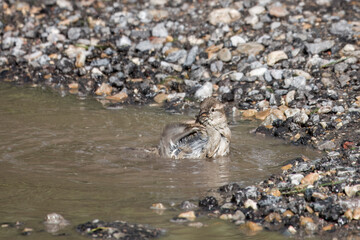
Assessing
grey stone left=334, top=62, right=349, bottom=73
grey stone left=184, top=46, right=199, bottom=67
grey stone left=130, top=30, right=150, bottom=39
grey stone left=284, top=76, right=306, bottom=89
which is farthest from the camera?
grey stone left=130, top=30, right=150, bottom=39

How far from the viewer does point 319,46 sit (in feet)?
39.4

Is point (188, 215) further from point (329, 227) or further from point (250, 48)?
point (250, 48)

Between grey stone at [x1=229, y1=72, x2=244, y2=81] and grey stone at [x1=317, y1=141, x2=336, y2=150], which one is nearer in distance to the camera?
grey stone at [x1=317, y1=141, x2=336, y2=150]

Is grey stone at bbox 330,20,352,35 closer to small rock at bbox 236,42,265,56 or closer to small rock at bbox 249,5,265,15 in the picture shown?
small rock at bbox 236,42,265,56

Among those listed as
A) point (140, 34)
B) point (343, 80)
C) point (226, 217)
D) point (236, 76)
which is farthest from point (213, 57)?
point (226, 217)

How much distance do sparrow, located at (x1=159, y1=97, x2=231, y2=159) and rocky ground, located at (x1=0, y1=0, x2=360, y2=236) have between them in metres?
1.16

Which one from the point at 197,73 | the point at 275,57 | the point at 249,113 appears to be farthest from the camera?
the point at 197,73

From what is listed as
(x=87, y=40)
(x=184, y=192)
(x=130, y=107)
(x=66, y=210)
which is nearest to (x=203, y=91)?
(x=130, y=107)

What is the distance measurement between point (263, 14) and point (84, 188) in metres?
7.36

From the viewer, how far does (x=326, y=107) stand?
402 inches

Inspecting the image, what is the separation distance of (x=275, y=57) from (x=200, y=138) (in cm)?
363

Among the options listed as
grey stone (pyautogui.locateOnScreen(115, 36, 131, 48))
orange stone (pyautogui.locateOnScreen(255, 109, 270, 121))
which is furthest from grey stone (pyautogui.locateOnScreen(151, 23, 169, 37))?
orange stone (pyautogui.locateOnScreen(255, 109, 270, 121))

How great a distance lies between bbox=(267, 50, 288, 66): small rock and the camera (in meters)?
12.0

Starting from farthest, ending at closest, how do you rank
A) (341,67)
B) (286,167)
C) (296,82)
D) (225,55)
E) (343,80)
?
1. (225,55)
2. (341,67)
3. (296,82)
4. (343,80)
5. (286,167)
